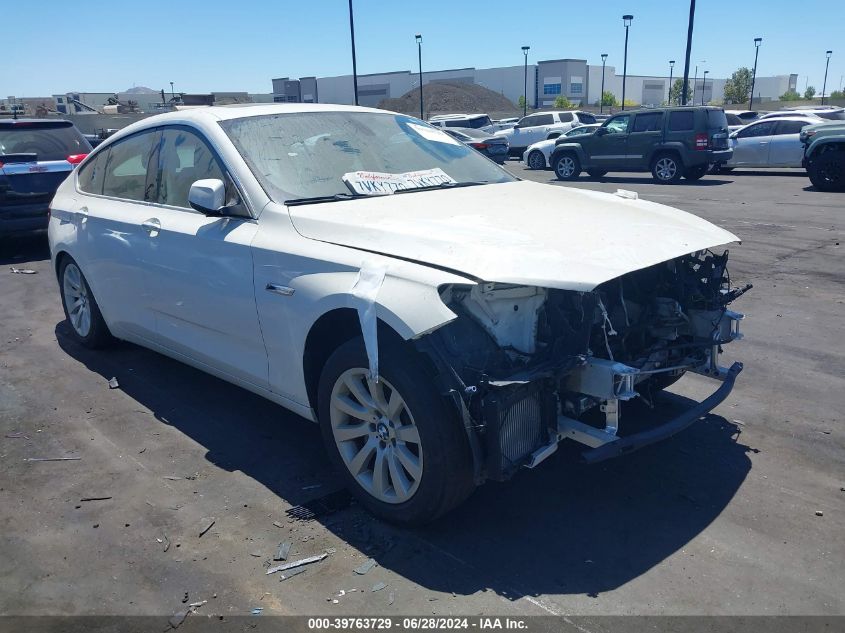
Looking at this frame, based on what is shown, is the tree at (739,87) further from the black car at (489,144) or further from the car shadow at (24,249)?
the car shadow at (24,249)

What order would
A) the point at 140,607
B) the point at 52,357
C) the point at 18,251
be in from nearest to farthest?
the point at 140,607 → the point at 52,357 → the point at 18,251

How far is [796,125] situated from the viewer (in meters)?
19.9

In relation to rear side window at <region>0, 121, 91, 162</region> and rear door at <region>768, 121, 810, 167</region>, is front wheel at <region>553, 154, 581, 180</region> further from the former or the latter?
rear side window at <region>0, 121, 91, 162</region>

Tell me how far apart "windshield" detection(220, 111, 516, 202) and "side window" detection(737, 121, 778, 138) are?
18140 millimetres

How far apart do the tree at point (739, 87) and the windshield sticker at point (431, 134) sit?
10168cm

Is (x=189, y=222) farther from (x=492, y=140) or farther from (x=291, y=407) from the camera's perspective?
(x=492, y=140)

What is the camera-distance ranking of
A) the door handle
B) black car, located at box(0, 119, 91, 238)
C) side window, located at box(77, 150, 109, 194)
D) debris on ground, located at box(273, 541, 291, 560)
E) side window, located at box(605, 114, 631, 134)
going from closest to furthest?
1. debris on ground, located at box(273, 541, 291, 560)
2. the door handle
3. side window, located at box(77, 150, 109, 194)
4. black car, located at box(0, 119, 91, 238)
5. side window, located at box(605, 114, 631, 134)

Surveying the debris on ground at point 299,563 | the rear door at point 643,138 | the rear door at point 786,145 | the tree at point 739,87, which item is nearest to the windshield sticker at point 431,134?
the debris on ground at point 299,563

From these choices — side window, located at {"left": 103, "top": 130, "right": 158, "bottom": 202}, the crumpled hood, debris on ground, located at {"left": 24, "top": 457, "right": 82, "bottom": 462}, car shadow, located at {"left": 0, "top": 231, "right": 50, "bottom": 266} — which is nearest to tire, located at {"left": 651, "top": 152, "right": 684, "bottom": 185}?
car shadow, located at {"left": 0, "top": 231, "right": 50, "bottom": 266}

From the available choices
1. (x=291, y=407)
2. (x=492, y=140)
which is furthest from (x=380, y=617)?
(x=492, y=140)

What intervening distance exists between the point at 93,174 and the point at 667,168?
16429mm

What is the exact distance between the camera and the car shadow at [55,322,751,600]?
123 inches

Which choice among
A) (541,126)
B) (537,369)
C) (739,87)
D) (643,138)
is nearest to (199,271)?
Answer: (537,369)

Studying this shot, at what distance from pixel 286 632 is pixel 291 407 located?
4.43 feet
